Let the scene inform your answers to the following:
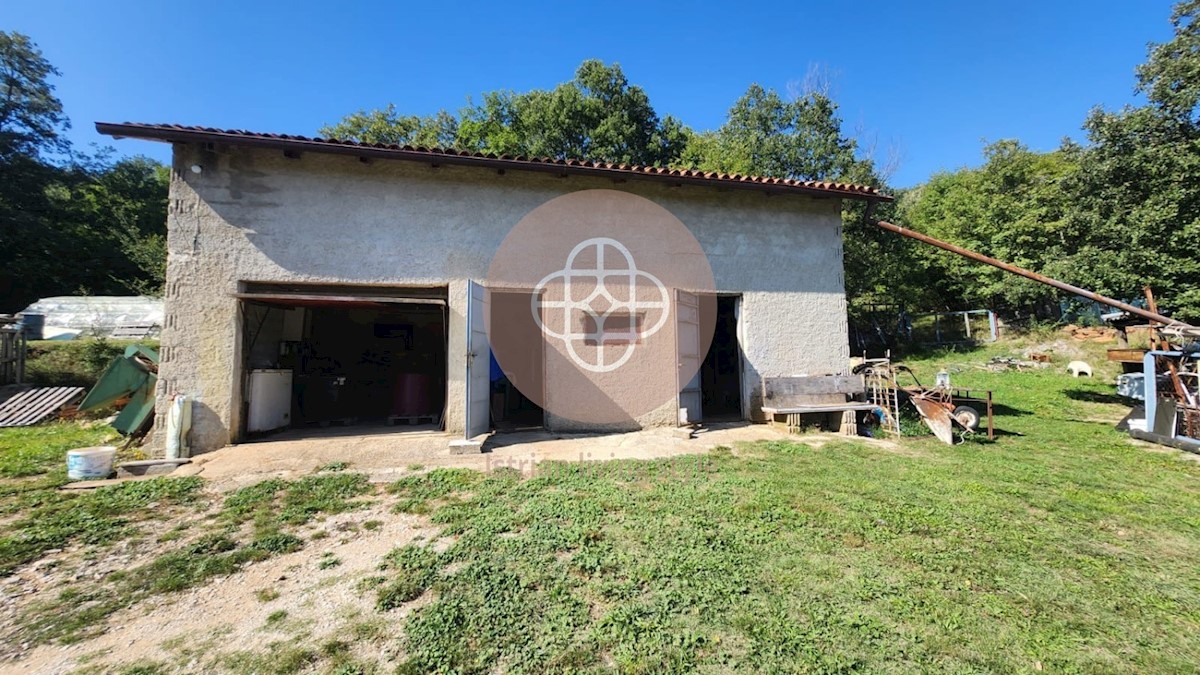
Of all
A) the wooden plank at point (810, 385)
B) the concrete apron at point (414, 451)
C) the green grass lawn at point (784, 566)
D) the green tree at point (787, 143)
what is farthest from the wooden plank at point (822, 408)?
the green tree at point (787, 143)

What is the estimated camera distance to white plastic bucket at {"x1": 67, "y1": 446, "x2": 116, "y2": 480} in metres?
4.58

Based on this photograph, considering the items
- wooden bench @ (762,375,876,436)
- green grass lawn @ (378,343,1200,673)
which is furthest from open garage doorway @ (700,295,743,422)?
green grass lawn @ (378,343,1200,673)

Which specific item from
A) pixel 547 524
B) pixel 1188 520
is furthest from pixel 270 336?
pixel 1188 520

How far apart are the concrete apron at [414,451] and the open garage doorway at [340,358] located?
848 mm

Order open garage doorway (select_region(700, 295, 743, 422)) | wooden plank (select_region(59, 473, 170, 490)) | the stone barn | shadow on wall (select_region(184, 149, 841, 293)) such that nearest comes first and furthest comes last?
1. wooden plank (select_region(59, 473, 170, 490))
2. the stone barn
3. shadow on wall (select_region(184, 149, 841, 293))
4. open garage doorway (select_region(700, 295, 743, 422))

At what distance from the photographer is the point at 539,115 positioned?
65.1 ft

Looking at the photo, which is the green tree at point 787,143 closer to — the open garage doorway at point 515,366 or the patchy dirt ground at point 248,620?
the open garage doorway at point 515,366

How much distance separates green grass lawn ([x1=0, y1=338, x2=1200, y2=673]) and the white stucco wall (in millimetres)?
2824

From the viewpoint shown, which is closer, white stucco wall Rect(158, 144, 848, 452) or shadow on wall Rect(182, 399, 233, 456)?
shadow on wall Rect(182, 399, 233, 456)

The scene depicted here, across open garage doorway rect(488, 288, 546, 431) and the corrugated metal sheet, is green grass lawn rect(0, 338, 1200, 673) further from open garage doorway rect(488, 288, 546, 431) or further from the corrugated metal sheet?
the corrugated metal sheet

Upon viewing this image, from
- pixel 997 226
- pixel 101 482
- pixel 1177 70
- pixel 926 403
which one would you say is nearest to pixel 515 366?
pixel 101 482

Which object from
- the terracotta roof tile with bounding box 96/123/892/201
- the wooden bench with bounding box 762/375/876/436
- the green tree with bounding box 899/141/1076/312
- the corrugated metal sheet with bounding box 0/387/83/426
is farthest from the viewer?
the green tree with bounding box 899/141/1076/312

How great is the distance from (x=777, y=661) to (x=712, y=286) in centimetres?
629

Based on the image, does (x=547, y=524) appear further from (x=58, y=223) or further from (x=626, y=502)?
(x=58, y=223)
